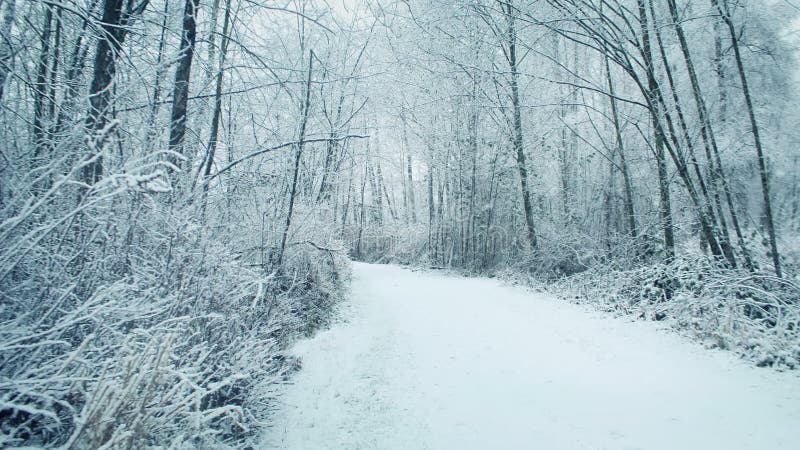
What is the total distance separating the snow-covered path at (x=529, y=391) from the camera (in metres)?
2.79

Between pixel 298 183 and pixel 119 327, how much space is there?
502 cm

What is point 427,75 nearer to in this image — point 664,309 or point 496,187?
point 496,187

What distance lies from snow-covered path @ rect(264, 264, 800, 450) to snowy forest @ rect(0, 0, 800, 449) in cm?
39

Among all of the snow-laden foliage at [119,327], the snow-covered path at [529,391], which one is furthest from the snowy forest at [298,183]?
the snow-covered path at [529,391]

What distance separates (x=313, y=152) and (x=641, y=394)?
22.8ft

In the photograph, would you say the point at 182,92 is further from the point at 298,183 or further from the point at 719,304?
the point at 719,304

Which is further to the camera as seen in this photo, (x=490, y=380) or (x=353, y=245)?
(x=353, y=245)

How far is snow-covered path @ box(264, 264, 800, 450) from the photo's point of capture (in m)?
A: 2.79

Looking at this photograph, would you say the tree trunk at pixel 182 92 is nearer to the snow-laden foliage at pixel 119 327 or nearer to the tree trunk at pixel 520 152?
the snow-laden foliage at pixel 119 327

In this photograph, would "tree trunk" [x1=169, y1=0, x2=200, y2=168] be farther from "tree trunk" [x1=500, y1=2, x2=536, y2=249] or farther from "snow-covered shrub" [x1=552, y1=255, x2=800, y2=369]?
"tree trunk" [x1=500, y1=2, x2=536, y2=249]

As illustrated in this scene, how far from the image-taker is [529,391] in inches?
139

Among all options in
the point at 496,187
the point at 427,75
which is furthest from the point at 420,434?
the point at 427,75

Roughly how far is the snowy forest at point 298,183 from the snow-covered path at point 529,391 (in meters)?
0.39

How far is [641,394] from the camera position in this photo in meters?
3.40
